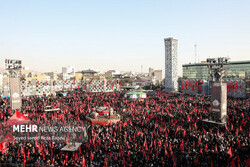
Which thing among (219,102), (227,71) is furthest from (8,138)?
(227,71)

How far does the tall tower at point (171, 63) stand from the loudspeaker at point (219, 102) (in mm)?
36419

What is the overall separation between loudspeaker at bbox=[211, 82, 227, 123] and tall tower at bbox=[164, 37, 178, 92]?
36419mm

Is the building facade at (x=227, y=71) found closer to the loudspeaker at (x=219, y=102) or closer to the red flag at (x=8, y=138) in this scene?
the loudspeaker at (x=219, y=102)

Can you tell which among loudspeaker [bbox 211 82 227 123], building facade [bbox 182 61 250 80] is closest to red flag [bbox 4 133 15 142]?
loudspeaker [bbox 211 82 227 123]

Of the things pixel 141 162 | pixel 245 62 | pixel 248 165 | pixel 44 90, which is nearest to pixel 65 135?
→ pixel 141 162

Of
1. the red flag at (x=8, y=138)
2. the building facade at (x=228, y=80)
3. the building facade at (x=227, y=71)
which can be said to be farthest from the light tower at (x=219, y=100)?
the building facade at (x=227, y=71)

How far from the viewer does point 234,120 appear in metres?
18.1

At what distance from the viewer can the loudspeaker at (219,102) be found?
17953 millimetres

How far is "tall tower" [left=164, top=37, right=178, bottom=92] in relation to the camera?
54250 millimetres

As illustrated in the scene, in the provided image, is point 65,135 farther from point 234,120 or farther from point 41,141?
point 234,120

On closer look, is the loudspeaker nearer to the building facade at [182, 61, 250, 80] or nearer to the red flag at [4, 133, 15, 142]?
the red flag at [4, 133, 15, 142]

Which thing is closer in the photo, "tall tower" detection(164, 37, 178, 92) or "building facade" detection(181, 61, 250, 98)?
"building facade" detection(181, 61, 250, 98)

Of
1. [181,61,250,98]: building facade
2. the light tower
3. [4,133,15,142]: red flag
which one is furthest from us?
[181,61,250,98]: building facade

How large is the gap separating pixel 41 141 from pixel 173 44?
4760 centimetres
